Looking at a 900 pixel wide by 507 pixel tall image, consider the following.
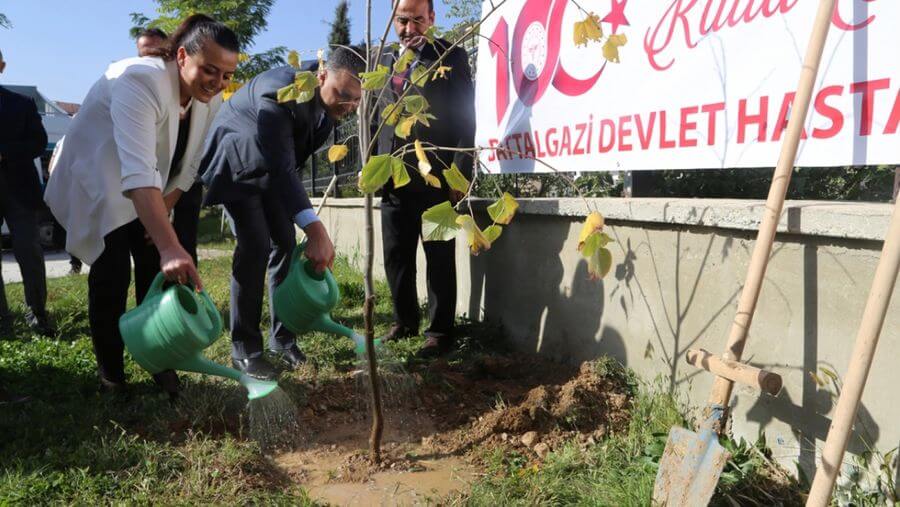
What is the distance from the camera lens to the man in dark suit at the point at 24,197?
159 inches

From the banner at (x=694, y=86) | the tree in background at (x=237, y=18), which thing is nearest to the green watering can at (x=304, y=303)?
the banner at (x=694, y=86)

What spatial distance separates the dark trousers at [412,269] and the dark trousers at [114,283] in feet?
3.87

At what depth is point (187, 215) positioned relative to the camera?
11.4 feet

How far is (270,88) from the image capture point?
287 cm

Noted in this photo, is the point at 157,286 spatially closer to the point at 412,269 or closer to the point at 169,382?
the point at 169,382

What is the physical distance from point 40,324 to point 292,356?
1.97 meters

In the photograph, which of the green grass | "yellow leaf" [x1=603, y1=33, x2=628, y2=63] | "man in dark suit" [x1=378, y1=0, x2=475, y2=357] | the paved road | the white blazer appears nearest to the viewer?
the green grass

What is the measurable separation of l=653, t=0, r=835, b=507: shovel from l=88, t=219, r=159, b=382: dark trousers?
227 centimetres

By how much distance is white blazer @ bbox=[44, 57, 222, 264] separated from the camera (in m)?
2.35

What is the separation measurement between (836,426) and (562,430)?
108 cm

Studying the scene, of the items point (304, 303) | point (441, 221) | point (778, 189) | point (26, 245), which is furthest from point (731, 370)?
point (26, 245)

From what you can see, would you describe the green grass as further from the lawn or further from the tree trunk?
the tree trunk

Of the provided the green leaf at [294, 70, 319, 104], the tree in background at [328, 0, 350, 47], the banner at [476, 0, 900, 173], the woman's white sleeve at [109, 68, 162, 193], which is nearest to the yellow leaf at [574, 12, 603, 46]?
the banner at [476, 0, 900, 173]

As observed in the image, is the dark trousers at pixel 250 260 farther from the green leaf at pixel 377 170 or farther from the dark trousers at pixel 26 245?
the dark trousers at pixel 26 245
